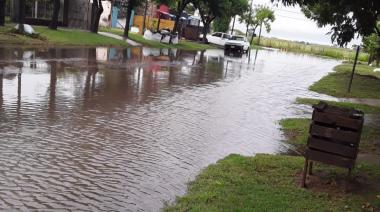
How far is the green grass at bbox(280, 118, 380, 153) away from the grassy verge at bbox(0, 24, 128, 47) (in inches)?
639

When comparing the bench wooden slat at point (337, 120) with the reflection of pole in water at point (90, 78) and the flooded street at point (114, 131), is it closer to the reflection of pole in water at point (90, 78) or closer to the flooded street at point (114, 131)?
the flooded street at point (114, 131)

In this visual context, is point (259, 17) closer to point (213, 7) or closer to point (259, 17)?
point (259, 17)

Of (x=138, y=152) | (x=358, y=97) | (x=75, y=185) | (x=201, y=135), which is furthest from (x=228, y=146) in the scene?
(x=358, y=97)

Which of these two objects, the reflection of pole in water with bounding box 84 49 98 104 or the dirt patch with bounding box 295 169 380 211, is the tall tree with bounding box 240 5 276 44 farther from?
the dirt patch with bounding box 295 169 380 211

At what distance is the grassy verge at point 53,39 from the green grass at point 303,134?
1622 centimetres

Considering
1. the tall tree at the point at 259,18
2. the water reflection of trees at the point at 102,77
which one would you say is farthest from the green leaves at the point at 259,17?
the water reflection of trees at the point at 102,77

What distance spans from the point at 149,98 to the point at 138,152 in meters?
5.52

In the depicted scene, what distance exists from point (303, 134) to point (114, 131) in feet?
13.7

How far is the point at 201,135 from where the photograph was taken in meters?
9.91

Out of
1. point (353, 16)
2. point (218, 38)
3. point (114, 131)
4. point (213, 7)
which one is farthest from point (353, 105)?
point (218, 38)

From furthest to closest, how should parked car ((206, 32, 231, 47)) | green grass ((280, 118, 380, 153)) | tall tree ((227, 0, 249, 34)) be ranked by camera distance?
tall tree ((227, 0, 249, 34)) → parked car ((206, 32, 231, 47)) → green grass ((280, 118, 380, 153))

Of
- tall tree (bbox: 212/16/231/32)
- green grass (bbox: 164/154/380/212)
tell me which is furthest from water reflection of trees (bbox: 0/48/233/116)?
tall tree (bbox: 212/16/231/32)

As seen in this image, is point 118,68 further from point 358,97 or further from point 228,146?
point 228,146

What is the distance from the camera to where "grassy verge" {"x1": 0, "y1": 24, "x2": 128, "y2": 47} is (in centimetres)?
2398
